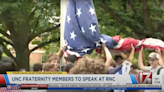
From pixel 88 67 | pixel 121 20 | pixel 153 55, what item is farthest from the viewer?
pixel 121 20

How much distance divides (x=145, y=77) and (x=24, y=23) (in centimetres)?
166

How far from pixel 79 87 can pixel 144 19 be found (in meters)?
1.32

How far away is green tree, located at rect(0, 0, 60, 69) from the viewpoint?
364 centimetres

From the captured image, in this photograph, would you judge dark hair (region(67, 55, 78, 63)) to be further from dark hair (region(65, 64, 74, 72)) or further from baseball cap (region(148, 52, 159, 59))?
baseball cap (region(148, 52, 159, 59))

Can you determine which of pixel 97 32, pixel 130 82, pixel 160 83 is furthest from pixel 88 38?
pixel 160 83

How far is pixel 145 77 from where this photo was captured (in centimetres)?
369

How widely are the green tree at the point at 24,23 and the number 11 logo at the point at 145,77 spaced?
1178mm

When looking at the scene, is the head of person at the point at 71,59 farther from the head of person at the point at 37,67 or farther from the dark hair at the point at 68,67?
the head of person at the point at 37,67

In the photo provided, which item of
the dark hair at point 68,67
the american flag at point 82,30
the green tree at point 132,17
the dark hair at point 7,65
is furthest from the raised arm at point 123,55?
the dark hair at point 7,65

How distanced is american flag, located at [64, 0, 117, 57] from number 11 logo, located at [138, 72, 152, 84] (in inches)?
22.5

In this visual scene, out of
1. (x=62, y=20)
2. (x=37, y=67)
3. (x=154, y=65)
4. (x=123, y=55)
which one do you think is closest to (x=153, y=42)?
(x=154, y=65)

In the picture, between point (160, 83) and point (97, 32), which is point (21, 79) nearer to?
point (97, 32)

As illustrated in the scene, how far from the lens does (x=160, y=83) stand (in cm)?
373

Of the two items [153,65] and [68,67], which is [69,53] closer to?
[68,67]
